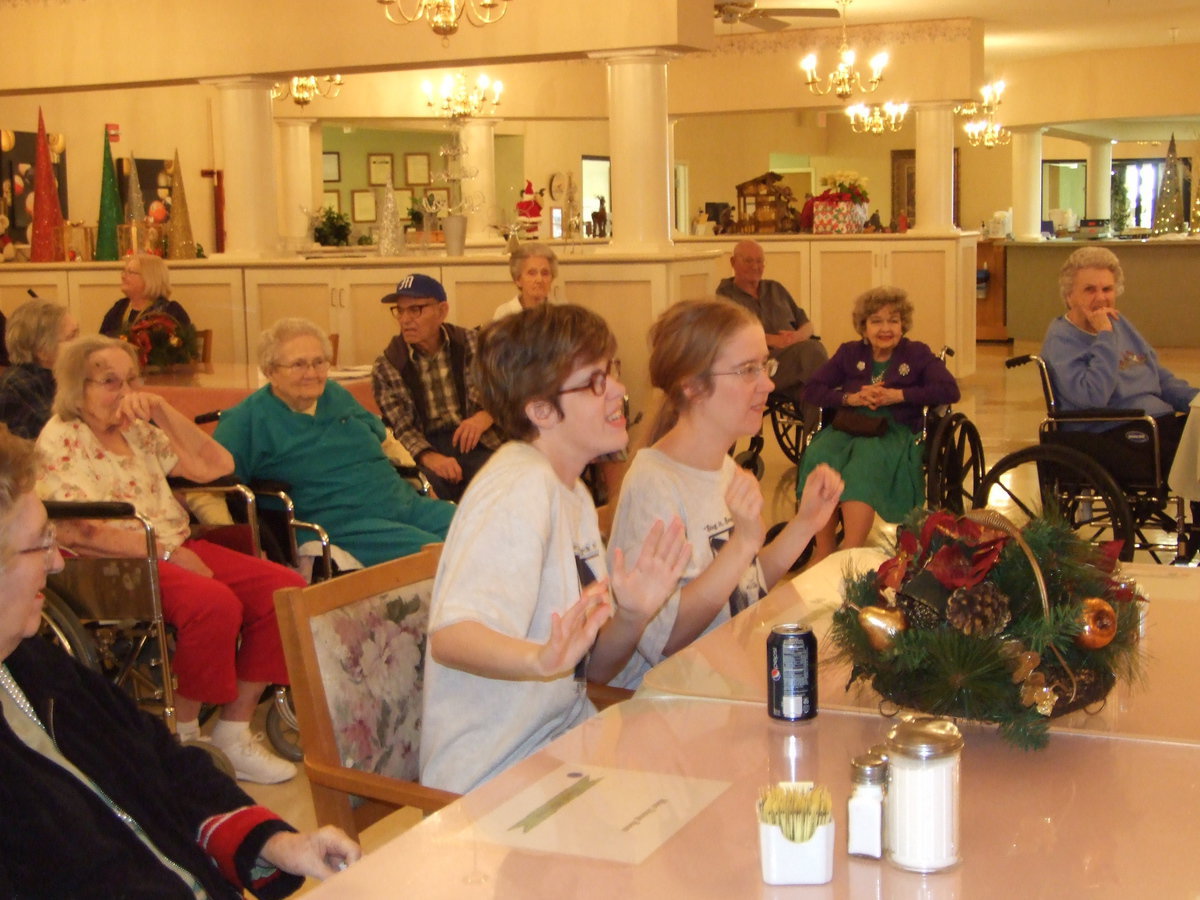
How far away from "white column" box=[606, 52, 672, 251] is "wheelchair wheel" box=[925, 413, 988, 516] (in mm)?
1978

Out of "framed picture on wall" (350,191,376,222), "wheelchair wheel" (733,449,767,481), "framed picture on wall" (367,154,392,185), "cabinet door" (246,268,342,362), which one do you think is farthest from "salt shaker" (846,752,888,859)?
"framed picture on wall" (367,154,392,185)

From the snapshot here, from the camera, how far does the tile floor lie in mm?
3197

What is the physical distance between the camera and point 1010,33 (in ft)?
39.1

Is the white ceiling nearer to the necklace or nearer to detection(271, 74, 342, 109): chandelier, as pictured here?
detection(271, 74, 342, 109): chandelier

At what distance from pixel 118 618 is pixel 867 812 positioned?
7.80 ft

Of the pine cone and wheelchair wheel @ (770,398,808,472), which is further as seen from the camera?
wheelchair wheel @ (770,398,808,472)

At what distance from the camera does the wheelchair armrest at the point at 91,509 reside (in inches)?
123

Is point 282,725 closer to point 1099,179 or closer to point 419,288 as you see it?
point 419,288

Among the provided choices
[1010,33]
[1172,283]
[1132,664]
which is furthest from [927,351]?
[1172,283]

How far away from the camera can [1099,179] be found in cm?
1755

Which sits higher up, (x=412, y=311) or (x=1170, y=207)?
(x=1170, y=207)

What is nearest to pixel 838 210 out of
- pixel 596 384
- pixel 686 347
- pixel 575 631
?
pixel 686 347

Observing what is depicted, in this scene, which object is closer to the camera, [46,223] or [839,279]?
[46,223]

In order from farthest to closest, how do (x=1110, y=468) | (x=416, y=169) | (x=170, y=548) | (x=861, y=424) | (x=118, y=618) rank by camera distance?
(x=416, y=169), (x=861, y=424), (x=1110, y=468), (x=170, y=548), (x=118, y=618)
